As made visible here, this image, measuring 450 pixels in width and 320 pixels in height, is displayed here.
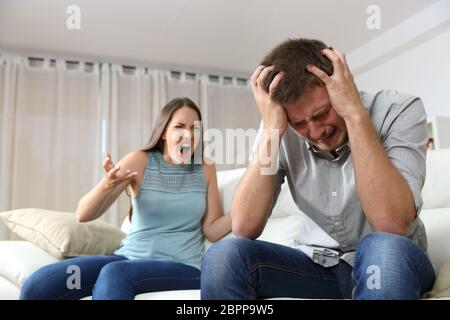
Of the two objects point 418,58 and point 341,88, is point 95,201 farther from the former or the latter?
point 418,58

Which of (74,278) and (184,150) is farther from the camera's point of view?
(184,150)

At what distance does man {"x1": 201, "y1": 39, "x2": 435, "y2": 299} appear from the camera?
0.81m

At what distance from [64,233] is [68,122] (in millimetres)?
2217

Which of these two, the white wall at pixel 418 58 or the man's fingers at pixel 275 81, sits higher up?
the white wall at pixel 418 58

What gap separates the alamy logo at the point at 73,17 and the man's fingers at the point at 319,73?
7.43 ft

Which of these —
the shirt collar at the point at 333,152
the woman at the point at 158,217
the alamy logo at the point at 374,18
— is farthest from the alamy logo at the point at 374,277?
the alamy logo at the point at 374,18

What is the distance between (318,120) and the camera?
951 millimetres

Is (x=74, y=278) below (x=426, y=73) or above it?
below

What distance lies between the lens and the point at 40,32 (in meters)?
3.22

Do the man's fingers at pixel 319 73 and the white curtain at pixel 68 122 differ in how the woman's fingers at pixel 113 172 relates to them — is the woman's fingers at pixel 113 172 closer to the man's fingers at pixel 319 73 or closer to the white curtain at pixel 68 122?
the man's fingers at pixel 319 73

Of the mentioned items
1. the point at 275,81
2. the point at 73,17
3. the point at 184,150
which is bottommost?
the point at 184,150

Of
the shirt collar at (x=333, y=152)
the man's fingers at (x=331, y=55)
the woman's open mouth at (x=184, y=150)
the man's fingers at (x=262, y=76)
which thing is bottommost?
the shirt collar at (x=333, y=152)

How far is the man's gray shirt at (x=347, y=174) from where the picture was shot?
0.89 meters

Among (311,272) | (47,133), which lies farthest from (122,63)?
(311,272)
